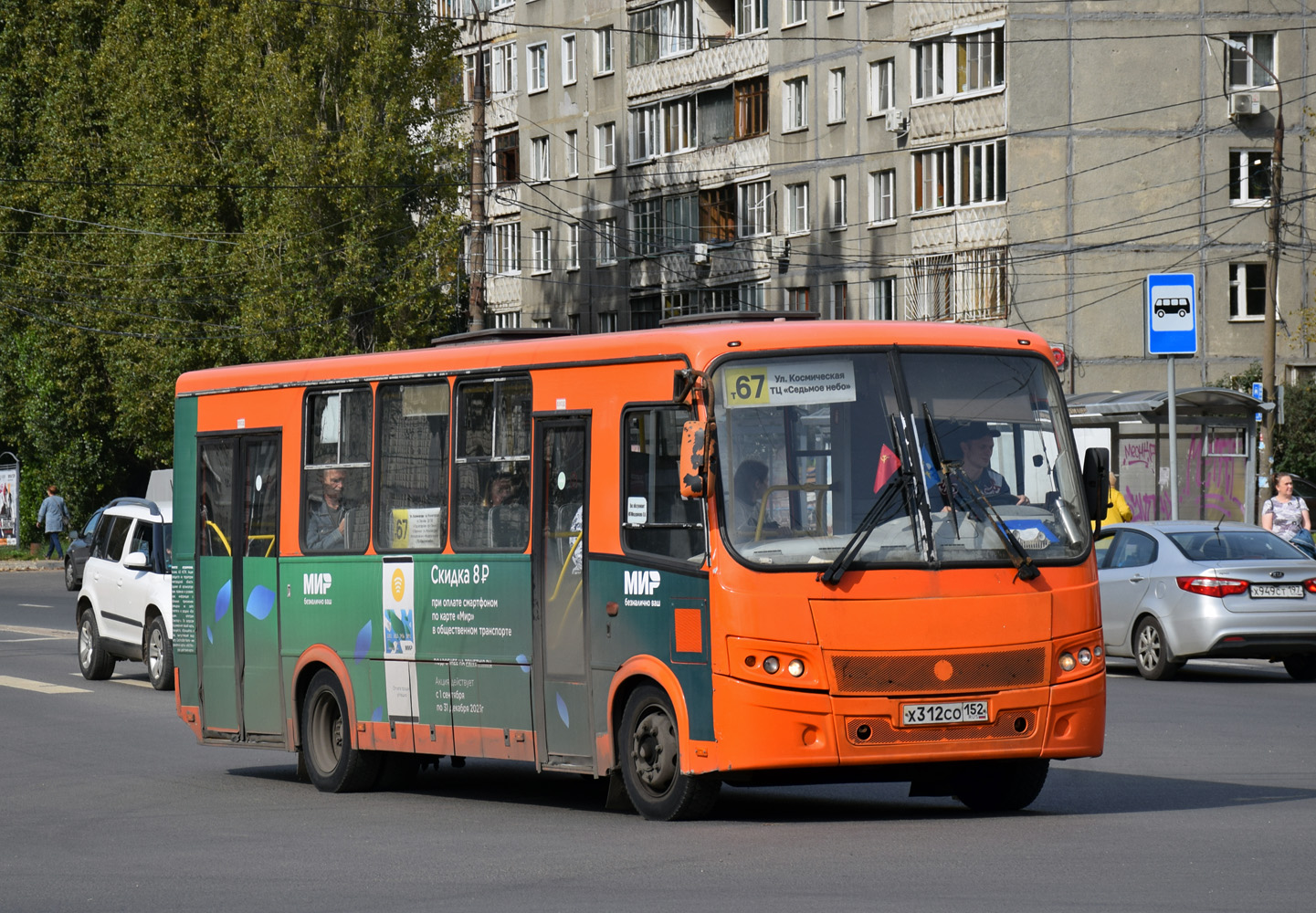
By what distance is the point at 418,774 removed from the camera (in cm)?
1462

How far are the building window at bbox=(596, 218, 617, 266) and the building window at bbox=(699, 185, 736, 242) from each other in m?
5.22

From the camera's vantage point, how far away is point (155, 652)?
22375mm

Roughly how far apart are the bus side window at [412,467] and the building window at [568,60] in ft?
200

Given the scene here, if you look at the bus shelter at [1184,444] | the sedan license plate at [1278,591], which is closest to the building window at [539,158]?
the bus shelter at [1184,444]

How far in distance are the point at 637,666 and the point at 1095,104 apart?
46.3 m

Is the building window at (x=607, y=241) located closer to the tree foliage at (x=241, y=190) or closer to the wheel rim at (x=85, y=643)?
the tree foliage at (x=241, y=190)

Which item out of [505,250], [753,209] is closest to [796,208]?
[753,209]

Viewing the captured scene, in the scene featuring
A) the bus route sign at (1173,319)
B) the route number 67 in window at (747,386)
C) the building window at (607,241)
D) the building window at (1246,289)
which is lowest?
the route number 67 in window at (747,386)

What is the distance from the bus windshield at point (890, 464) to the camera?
10633mm

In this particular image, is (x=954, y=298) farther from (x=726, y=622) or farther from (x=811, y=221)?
(x=726, y=622)

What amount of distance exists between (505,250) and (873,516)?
220 feet

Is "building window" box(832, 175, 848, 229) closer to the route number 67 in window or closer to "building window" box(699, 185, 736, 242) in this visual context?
"building window" box(699, 185, 736, 242)

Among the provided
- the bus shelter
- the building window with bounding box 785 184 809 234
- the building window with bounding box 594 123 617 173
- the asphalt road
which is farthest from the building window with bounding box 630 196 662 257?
the asphalt road

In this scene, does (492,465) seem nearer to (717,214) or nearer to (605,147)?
(717,214)
